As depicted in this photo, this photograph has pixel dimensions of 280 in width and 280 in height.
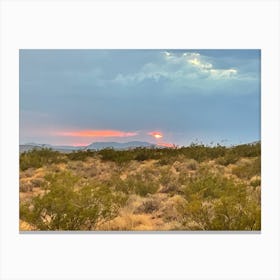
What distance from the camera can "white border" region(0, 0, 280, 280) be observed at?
716cm

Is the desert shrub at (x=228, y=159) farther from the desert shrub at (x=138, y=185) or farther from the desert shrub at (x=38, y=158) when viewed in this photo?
the desert shrub at (x=38, y=158)

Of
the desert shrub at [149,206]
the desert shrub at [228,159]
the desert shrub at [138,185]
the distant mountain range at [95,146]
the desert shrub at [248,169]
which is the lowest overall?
the desert shrub at [149,206]

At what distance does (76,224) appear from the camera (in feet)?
23.7

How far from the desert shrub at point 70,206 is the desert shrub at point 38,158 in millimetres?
169

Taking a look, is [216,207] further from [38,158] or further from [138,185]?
[38,158]

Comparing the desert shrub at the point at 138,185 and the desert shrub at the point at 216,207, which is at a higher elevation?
the desert shrub at the point at 138,185

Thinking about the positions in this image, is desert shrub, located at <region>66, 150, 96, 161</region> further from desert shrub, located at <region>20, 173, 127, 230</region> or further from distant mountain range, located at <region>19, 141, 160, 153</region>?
desert shrub, located at <region>20, 173, 127, 230</region>

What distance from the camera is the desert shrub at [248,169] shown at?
721 cm

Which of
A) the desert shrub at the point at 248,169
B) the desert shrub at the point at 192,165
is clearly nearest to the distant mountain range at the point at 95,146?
the desert shrub at the point at 192,165

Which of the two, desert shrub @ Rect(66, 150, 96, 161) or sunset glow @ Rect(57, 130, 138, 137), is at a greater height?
sunset glow @ Rect(57, 130, 138, 137)

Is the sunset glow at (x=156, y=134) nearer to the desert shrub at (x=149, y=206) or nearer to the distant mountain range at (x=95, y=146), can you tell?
the distant mountain range at (x=95, y=146)

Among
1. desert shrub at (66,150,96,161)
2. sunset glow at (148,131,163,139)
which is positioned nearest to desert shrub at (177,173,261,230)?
sunset glow at (148,131,163,139)

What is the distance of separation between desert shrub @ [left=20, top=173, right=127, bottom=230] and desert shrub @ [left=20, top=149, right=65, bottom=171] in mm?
169
